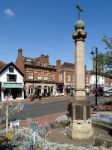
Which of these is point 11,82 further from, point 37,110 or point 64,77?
point 37,110

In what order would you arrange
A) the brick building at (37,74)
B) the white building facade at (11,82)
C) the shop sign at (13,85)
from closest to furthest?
the white building facade at (11,82)
the shop sign at (13,85)
the brick building at (37,74)

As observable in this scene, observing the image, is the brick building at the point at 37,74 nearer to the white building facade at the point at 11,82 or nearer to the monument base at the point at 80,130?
the white building facade at the point at 11,82

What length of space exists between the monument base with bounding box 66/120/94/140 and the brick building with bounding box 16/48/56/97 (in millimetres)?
41831

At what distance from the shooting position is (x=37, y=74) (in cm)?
5900

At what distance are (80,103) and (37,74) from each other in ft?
151

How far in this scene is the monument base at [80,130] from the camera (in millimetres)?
13250

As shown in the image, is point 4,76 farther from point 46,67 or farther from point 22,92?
point 46,67

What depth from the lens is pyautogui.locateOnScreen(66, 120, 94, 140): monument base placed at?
13.2m

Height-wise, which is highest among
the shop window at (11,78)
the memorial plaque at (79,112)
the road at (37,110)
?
the shop window at (11,78)

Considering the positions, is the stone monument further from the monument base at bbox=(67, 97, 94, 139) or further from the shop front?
the shop front

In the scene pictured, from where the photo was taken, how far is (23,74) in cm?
5356

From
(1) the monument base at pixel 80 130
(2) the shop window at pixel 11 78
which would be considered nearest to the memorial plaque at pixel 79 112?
(1) the monument base at pixel 80 130

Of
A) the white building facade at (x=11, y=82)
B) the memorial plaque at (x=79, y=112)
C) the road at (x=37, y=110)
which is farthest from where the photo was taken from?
the white building facade at (x=11, y=82)

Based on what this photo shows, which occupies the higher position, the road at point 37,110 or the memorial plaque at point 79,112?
the memorial plaque at point 79,112
